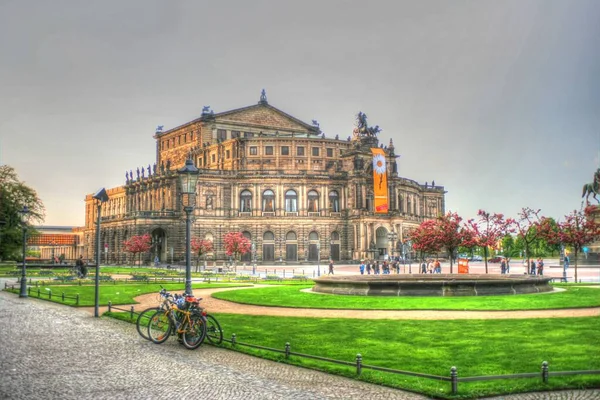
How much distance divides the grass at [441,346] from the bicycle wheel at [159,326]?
2076 mm

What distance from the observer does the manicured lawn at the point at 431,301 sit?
83.1ft

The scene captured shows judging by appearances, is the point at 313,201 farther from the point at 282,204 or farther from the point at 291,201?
the point at 282,204

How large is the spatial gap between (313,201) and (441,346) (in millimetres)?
84910

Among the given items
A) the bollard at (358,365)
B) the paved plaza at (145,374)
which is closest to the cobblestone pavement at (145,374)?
the paved plaza at (145,374)

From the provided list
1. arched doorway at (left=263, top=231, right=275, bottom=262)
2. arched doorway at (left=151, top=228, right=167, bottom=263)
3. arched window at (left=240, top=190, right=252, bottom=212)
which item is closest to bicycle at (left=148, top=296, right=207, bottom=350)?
arched doorway at (left=263, top=231, right=275, bottom=262)

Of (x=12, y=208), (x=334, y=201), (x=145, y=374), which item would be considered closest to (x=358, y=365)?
(x=145, y=374)

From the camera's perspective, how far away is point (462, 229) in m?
56.2

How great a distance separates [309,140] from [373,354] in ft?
299

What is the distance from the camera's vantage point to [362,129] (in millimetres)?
107500

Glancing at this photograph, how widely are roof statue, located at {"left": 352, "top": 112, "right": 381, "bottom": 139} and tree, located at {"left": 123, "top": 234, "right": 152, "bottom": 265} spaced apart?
3823 centimetres

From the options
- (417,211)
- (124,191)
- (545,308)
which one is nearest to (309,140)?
(417,211)

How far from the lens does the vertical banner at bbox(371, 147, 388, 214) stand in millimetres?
98131

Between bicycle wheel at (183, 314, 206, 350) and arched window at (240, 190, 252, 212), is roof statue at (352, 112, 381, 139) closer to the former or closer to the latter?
arched window at (240, 190, 252, 212)

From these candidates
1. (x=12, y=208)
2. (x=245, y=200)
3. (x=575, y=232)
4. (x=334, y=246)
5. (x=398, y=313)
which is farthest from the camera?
(x=245, y=200)
